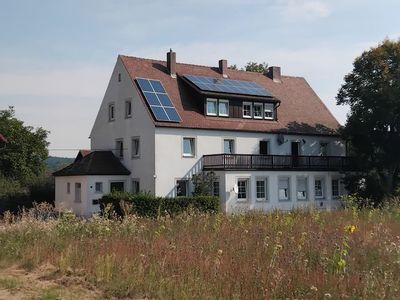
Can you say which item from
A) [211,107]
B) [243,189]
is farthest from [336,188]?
[211,107]

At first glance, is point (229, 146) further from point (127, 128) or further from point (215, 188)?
point (127, 128)

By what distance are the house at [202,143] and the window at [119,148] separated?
0.08 meters

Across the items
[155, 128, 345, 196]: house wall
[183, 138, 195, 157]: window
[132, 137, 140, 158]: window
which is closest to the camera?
[155, 128, 345, 196]: house wall

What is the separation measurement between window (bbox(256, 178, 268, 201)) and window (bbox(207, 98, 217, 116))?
229 inches

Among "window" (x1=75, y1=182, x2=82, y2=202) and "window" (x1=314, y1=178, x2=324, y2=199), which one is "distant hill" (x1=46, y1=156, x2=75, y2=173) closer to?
"window" (x1=75, y1=182, x2=82, y2=202)

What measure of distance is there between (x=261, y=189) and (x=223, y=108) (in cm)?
660

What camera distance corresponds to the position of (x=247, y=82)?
145ft

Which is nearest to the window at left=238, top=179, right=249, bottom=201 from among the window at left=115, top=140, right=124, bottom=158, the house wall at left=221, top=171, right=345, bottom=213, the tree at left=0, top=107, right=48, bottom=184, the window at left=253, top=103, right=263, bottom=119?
the house wall at left=221, top=171, right=345, bottom=213

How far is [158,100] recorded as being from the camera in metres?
37.2

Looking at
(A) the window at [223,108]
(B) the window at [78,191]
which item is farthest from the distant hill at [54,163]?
(A) the window at [223,108]

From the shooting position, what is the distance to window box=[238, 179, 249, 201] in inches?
1485

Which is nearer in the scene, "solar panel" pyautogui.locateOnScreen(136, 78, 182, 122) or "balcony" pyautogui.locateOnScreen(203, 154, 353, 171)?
"solar panel" pyautogui.locateOnScreen(136, 78, 182, 122)

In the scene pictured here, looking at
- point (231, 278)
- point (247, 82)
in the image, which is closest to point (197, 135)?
point (247, 82)

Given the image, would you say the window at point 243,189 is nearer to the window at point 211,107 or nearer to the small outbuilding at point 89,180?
the window at point 211,107
